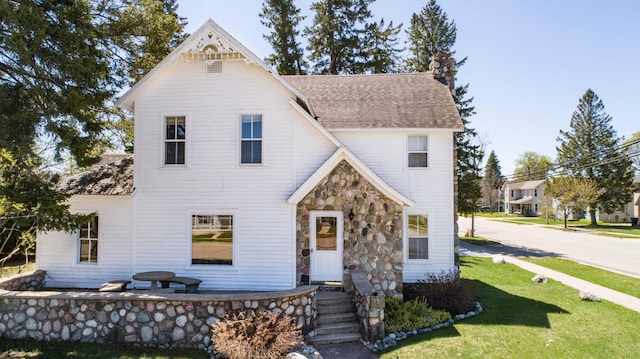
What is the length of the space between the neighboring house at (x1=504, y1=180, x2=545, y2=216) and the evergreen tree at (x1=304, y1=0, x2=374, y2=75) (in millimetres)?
51555

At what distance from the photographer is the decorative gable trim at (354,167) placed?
427 inches

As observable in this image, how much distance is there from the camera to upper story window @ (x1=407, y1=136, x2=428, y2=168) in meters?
13.4

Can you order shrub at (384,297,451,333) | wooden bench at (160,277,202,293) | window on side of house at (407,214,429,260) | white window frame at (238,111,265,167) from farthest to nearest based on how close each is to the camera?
1. window on side of house at (407,214,429,260)
2. white window frame at (238,111,265,167)
3. wooden bench at (160,277,202,293)
4. shrub at (384,297,451,333)

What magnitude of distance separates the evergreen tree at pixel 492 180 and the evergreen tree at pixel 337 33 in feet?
203

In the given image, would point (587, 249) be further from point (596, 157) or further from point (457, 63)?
point (596, 157)

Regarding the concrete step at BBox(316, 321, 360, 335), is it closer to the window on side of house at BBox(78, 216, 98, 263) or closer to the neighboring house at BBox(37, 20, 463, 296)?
the neighboring house at BBox(37, 20, 463, 296)

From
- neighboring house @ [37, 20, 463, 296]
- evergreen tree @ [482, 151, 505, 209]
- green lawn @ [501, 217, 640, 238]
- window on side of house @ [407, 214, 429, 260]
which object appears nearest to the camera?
neighboring house @ [37, 20, 463, 296]

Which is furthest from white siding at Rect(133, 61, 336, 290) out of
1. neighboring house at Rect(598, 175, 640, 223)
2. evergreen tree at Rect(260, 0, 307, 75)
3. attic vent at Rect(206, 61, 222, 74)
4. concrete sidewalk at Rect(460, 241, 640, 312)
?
neighboring house at Rect(598, 175, 640, 223)

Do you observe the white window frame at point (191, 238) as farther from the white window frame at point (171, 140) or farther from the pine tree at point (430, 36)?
the pine tree at point (430, 36)

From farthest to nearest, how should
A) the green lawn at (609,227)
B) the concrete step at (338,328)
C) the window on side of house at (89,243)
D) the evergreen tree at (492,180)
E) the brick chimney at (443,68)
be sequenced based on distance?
the evergreen tree at (492,180)
the green lawn at (609,227)
the brick chimney at (443,68)
the window on side of house at (89,243)
the concrete step at (338,328)

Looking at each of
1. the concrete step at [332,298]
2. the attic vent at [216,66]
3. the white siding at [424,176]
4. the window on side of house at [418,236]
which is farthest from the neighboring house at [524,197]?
the attic vent at [216,66]

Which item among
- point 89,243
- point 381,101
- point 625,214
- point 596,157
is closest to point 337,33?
point 381,101

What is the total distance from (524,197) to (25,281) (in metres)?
81.6

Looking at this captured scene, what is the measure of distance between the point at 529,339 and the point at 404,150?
23.5ft
